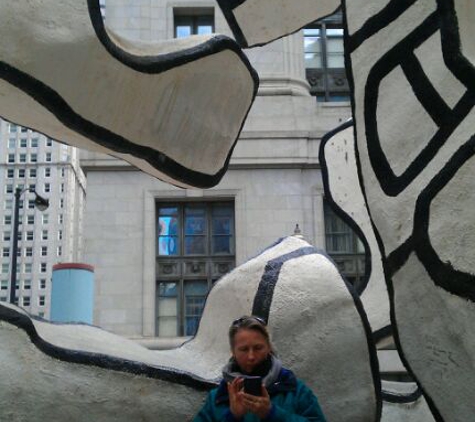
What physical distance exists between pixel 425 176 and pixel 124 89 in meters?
1.26

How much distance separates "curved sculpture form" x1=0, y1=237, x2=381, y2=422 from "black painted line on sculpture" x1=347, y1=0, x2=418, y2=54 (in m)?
1.01

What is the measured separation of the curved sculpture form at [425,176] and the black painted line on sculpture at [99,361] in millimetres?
861

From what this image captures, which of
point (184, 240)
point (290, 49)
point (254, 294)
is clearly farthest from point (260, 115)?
point (254, 294)

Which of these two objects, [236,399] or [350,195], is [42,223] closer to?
[350,195]

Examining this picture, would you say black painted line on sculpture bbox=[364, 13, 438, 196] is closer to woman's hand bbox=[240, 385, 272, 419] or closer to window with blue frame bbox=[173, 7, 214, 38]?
woman's hand bbox=[240, 385, 272, 419]

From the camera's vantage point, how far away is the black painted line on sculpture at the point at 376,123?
2.88 meters

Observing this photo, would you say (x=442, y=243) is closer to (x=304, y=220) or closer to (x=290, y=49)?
(x=304, y=220)

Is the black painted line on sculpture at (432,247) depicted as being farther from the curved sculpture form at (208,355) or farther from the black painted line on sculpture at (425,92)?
the curved sculpture form at (208,355)

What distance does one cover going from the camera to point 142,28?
17281mm

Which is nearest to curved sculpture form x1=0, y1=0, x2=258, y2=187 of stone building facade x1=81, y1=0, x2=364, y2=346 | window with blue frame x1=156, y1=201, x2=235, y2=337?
stone building facade x1=81, y1=0, x2=364, y2=346

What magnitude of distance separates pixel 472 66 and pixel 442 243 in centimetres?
64

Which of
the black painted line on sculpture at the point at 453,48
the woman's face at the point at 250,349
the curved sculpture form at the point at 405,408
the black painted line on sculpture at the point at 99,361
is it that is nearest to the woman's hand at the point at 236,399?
the woman's face at the point at 250,349

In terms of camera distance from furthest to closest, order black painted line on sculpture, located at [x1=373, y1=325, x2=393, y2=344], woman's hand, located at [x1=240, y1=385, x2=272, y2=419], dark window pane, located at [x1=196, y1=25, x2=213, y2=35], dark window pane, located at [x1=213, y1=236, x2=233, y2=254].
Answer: dark window pane, located at [x1=196, y1=25, x2=213, y2=35]
dark window pane, located at [x1=213, y1=236, x2=233, y2=254]
black painted line on sculpture, located at [x1=373, y1=325, x2=393, y2=344]
woman's hand, located at [x1=240, y1=385, x2=272, y2=419]

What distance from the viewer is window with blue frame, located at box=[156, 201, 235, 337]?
16.2 meters
